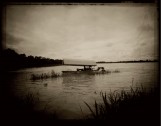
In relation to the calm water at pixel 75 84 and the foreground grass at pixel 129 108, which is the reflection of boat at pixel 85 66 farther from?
the foreground grass at pixel 129 108

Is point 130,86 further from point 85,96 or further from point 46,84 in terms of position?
point 46,84

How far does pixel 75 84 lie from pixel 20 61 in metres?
0.59

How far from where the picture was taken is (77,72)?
2244 mm

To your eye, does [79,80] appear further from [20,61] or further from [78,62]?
[20,61]

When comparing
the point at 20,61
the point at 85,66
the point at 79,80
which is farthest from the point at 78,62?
the point at 20,61

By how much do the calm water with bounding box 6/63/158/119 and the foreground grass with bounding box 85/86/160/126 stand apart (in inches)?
2.4

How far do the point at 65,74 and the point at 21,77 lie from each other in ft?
1.41

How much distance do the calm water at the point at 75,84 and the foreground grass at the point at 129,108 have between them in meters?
0.06

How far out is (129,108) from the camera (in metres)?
2.11

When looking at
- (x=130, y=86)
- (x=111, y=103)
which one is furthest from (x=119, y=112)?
(x=130, y=86)

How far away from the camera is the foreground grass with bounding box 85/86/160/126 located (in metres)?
2.07

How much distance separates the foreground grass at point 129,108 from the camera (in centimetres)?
207

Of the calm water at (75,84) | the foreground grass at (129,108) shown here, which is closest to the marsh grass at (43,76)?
the calm water at (75,84)

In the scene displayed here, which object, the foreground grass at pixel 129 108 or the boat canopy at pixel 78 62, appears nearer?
the foreground grass at pixel 129 108
